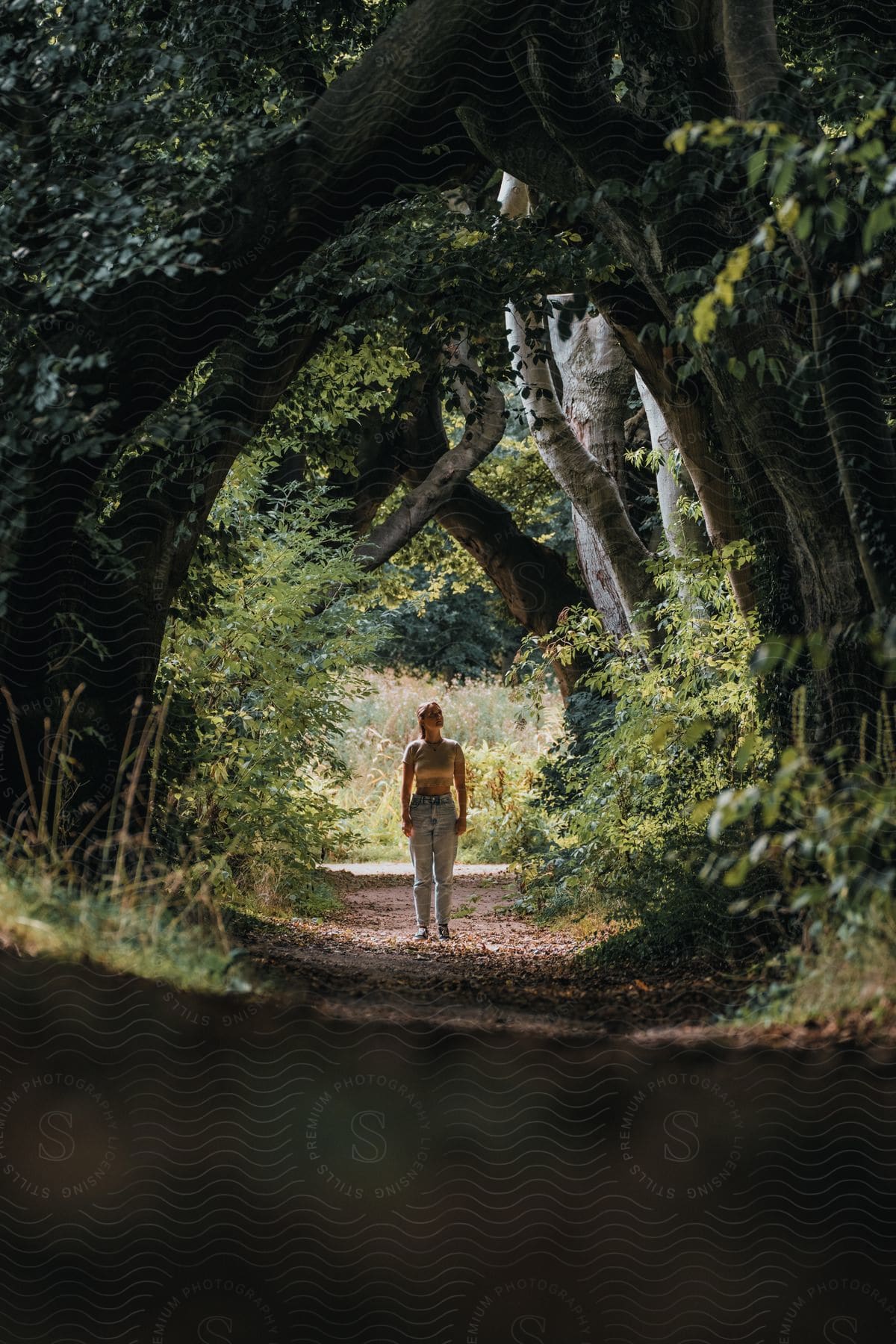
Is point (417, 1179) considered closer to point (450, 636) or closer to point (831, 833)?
point (831, 833)

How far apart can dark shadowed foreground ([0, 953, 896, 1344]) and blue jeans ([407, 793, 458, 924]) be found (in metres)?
4.52

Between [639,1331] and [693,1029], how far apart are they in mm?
835

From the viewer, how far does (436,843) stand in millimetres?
8102

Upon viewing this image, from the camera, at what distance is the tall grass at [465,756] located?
13.1 metres

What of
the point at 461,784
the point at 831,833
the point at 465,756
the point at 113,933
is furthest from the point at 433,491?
the point at 831,833

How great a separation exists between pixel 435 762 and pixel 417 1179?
4.74m

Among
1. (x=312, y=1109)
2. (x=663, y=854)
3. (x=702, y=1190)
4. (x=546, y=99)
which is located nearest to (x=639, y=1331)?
(x=702, y=1190)

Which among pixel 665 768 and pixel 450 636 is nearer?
pixel 665 768

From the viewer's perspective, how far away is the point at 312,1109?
11.2 feet

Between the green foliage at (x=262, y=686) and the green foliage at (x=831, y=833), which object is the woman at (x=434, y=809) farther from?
the green foliage at (x=831, y=833)

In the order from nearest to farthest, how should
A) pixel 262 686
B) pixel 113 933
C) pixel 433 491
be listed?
pixel 113 933
pixel 262 686
pixel 433 491

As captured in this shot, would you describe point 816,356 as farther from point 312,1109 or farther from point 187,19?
point 187,19

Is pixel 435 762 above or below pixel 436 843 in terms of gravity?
above

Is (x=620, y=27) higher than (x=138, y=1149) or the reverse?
higher
